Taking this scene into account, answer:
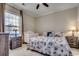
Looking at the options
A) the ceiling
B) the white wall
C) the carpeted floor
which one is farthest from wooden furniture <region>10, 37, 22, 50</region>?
the ceiling

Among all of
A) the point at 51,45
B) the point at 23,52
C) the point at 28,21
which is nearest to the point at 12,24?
the point at 28,21

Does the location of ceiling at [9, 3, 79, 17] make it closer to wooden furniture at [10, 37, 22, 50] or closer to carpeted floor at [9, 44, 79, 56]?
wooden furniture at [10, 37, 22, 50]

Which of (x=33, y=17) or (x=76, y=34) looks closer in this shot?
(x=76, y=34)

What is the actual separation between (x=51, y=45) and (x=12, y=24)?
3.29 ft

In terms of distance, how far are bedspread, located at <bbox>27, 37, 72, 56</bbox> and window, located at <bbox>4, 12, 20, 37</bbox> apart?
1.37ft

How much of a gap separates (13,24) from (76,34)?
143cm

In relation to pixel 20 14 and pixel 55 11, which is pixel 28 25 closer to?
pixel 20 14

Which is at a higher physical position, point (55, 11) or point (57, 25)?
point (55, 11)

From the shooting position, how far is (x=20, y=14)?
2.32m

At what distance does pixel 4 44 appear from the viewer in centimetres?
208

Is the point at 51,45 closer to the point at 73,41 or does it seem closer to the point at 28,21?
the point at 73,41

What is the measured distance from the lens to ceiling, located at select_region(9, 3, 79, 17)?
219 cm

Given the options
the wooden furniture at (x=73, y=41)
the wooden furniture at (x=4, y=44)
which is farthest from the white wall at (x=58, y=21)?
the wooden furniture at (x=4, y=44)

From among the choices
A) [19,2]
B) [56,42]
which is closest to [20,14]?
[19,2]
